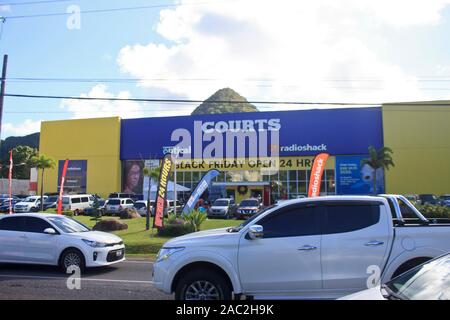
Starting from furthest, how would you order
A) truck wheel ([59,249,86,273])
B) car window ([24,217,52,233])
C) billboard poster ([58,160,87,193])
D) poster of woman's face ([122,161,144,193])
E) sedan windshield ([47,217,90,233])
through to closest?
1. billboard poster ([58,160,87,193])
2. poster of woman's face ([122,161,144,193])
3. sedan windshield ([47,217,90,233])
4. car window ([24,217,52,233])
5. truck wheel ([59,249,86,273])

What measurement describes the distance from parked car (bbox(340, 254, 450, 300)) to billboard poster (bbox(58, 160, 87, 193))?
5322 cm

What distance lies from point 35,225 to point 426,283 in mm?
9846

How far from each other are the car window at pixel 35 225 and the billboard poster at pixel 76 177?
4438 cm

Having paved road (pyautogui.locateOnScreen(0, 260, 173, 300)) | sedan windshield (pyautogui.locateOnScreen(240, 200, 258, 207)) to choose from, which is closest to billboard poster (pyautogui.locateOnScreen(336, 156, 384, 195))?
sedan windshield (pyautogui.locateOnScreen(240, 200, 258, 207))

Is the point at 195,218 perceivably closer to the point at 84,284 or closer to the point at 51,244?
the point at 51,244

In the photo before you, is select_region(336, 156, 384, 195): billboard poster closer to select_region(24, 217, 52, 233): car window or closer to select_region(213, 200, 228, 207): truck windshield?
select_region(213, 200, 228, 207): truck windshield

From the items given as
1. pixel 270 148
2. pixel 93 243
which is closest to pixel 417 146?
pixel 270 148

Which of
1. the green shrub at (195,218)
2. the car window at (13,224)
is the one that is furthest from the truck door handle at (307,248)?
the green shrub at (195,218)

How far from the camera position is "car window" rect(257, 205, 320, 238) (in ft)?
20.5

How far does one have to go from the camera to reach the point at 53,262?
34.1 ft

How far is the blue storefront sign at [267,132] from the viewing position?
4541 centimetres

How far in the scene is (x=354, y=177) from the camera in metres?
45.0
